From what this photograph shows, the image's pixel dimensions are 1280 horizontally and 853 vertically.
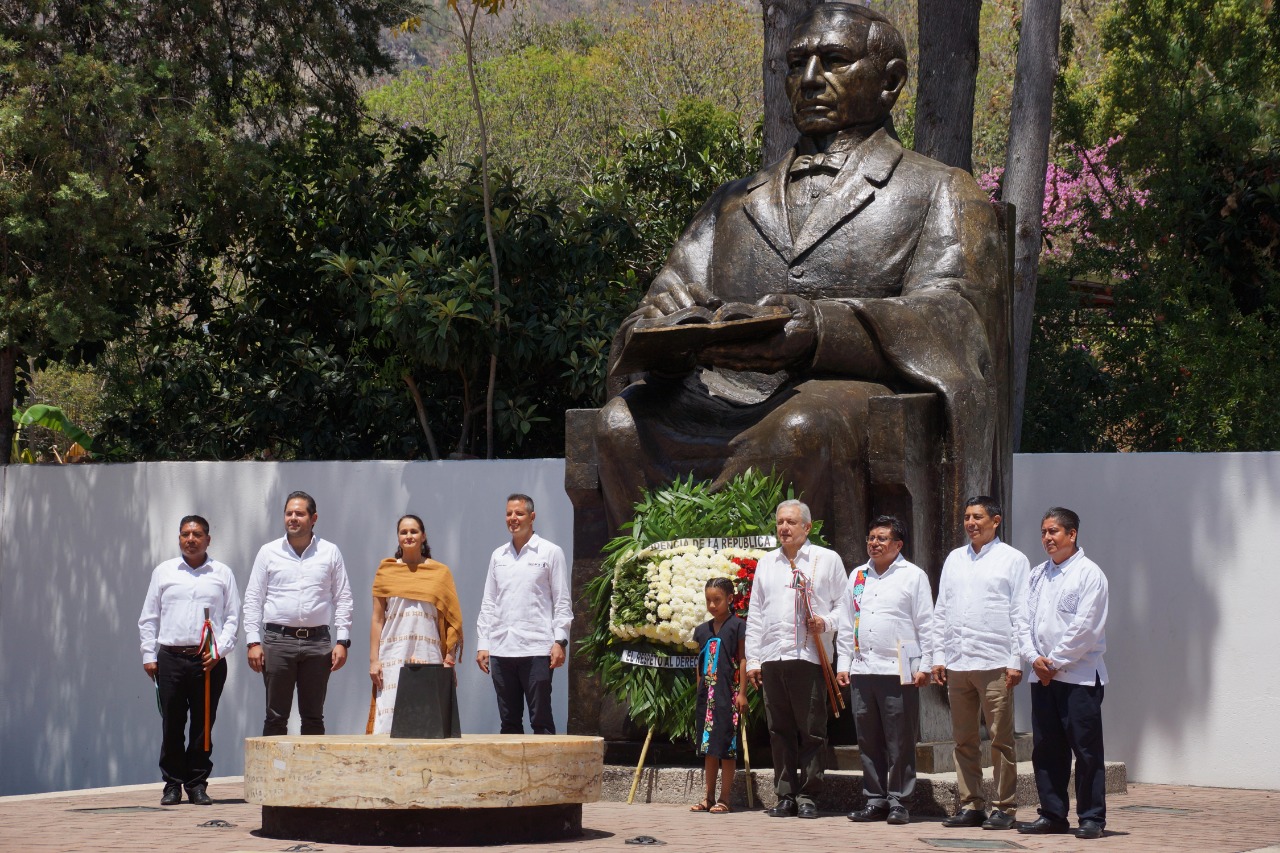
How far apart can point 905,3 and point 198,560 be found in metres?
26.4

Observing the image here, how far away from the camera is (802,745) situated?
751cm

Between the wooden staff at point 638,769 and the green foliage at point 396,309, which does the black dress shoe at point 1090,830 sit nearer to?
the wooden staff at point 638,769

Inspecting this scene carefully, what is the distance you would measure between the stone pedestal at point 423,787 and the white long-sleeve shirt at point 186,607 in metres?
1.94

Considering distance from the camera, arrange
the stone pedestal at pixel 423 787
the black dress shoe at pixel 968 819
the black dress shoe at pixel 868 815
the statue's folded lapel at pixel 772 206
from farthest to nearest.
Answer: the statue's folded lapel at pixel 772 206 → the black dress shoe at pixel 868 815 → the black dress shoe at pixel 968 819 → the stone pedestal at pixel 423 787

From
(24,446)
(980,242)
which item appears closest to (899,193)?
(980,242)

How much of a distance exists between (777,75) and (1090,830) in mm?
6693

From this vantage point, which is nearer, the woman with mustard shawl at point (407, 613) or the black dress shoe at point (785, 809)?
the black dress shoe at point (785, 809)

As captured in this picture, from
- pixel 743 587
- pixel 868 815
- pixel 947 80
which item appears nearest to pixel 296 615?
pixel 743 587

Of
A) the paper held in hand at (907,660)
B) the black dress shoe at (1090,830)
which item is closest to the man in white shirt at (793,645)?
the paper held in hand at (907,660)

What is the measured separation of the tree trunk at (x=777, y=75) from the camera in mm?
12055

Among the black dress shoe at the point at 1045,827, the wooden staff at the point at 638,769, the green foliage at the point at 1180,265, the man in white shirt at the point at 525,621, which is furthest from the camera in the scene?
the green foliage at the point at 1180,265

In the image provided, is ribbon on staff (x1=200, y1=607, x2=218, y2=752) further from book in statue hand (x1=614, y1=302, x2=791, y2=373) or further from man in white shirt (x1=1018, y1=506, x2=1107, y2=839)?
man in white shirt (x1=1018, y1=506, x2=1107, y2=839)

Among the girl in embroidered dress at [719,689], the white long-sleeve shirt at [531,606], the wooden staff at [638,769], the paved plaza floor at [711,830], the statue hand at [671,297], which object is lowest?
the paved plaza floor at [711,830]

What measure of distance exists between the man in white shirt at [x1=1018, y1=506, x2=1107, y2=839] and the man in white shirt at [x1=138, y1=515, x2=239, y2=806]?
12.8ft
